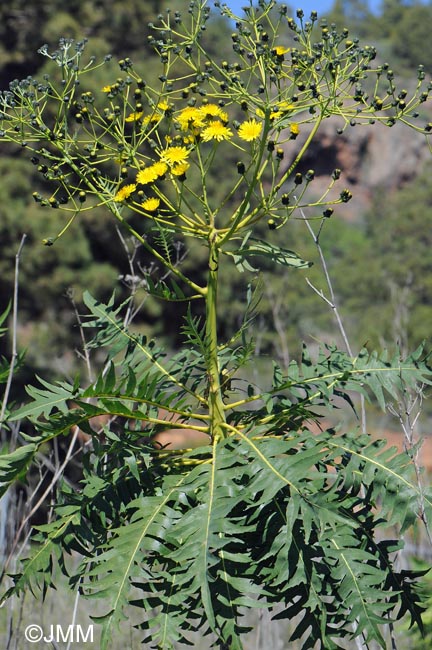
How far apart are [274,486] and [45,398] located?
0.57m

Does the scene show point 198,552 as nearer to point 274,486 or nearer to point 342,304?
point 274,486

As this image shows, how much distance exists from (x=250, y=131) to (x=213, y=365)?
0.56 m

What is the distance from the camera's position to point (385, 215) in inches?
1029

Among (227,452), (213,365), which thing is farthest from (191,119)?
(227,452)

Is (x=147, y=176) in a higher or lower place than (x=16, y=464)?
higher

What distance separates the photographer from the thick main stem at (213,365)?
205 centimetres

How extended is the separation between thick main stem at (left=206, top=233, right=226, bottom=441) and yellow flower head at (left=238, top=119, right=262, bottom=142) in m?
0.28

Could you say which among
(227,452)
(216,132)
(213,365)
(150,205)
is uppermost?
(216,132)

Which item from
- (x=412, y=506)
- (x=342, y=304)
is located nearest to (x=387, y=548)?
(x=412, y=506)

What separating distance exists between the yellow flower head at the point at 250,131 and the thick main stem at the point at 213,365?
0.28m

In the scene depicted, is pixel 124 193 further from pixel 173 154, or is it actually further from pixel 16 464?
pixel 16 464

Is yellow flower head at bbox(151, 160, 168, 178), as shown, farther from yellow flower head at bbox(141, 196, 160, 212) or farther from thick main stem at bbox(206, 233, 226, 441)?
thick main stem at bbox(206, 233, 226, 441)

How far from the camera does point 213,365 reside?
2.07m

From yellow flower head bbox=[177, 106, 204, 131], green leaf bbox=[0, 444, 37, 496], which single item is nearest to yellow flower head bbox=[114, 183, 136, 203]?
yellow flower head bbox=[177, 106, 204, 131]
